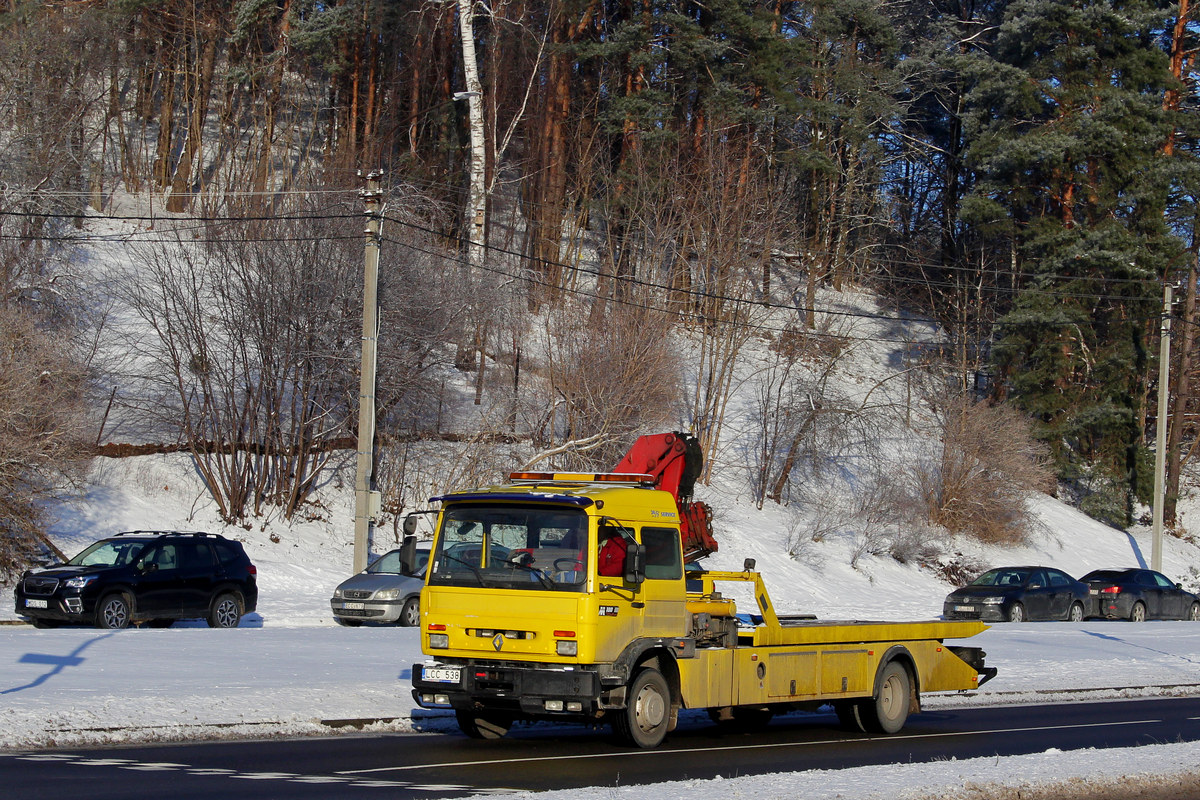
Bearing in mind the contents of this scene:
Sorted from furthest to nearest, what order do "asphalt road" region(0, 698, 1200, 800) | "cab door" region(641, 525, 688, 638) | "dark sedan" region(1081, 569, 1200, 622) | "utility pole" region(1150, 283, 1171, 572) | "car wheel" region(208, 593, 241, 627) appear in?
1. "utility pole" region(1150, 283, 1171, 572)
2. "dark sedan" region(1081, 569, 1200, 622)
3. "car wheel" region(208, 593, 241, 627)
4. "cab door" region(641, 525, 688, 638)
5. "asphalt road" region(0, 698, 1200, 800)

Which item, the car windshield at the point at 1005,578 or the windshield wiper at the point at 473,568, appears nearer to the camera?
the windshield wiper at the point at 473,568

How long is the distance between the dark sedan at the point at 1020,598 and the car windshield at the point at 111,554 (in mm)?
17973

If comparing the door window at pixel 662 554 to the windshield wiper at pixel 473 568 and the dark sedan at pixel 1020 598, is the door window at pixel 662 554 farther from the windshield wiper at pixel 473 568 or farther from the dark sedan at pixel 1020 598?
the dark sedan at pixel 1020 598

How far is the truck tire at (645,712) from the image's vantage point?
37.0 ft

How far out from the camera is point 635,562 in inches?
423

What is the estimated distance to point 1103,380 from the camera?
48.2m

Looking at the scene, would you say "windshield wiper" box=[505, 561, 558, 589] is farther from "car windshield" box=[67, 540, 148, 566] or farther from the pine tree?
the pine tree

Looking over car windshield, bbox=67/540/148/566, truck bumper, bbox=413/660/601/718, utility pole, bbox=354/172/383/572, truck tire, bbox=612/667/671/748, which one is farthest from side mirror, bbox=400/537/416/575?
utility pole, bbox=354/172/383/572

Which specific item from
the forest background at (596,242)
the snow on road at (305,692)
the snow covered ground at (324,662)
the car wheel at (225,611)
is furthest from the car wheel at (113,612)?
the forest background at (596,242)

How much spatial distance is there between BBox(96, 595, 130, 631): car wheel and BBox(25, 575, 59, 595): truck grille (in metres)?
0.75

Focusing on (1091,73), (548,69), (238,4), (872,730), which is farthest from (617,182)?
(872,730)

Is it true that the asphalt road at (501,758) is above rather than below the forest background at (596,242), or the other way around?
below

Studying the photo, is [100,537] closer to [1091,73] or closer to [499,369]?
[499,369]

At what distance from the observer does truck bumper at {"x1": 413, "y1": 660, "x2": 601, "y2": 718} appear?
1067 centimetres
